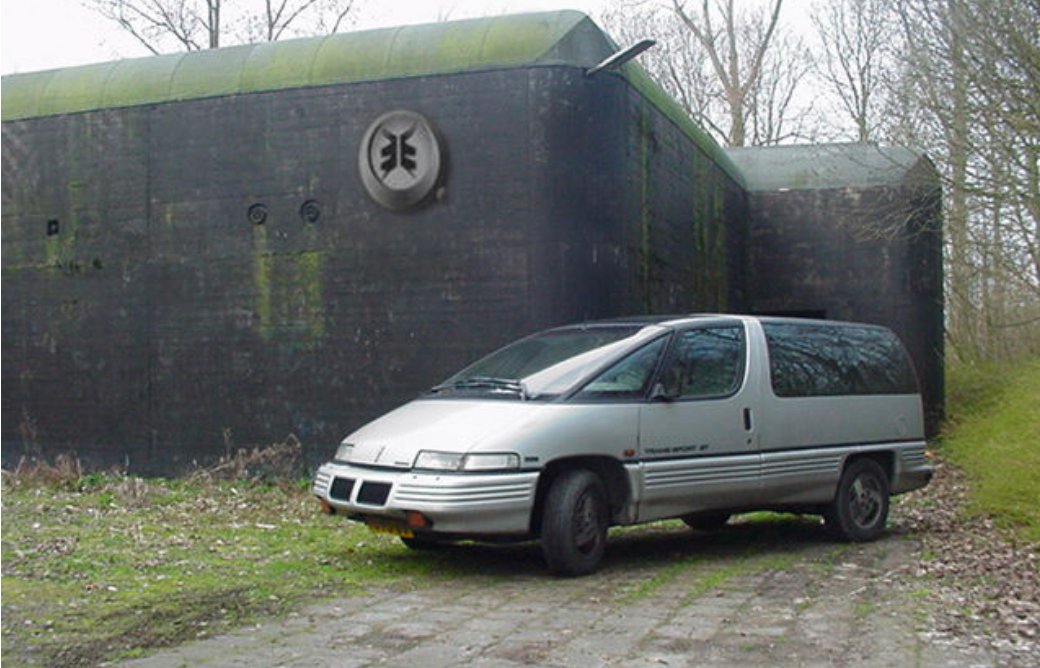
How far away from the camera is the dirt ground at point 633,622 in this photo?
534cm

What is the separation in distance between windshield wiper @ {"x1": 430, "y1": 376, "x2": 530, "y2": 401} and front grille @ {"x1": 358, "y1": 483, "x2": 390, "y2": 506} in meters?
1.07

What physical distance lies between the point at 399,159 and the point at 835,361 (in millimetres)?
5871

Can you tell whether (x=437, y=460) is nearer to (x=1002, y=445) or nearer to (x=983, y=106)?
(x=1002, y=445)

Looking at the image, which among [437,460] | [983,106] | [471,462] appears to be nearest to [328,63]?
[437,460]

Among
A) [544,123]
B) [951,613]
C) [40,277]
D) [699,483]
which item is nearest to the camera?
[951,613]

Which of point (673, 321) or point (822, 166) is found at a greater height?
point (822, 166)

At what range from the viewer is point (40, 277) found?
1467 centimetres

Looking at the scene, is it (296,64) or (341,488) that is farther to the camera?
(296,64)

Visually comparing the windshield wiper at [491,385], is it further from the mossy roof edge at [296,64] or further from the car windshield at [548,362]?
the mossy roof edge at [296,64]

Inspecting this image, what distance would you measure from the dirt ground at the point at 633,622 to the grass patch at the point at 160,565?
1.02 ft

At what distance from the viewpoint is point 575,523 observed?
7.35 metres

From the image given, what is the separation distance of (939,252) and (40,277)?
48.0 ft

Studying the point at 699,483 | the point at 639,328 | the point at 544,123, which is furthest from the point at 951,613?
Answer: the point at 544,123

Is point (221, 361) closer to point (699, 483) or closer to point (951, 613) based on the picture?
point (699, 483)
